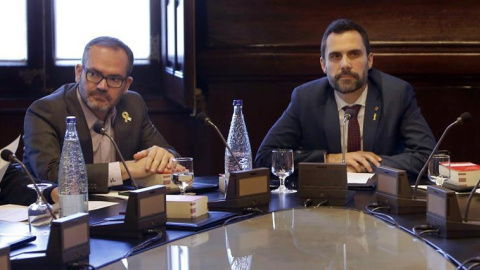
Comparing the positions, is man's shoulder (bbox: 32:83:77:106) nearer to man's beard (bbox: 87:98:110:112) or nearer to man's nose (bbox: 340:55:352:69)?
man's beard (bbox: 87:98:110:112)

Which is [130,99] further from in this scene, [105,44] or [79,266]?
[79,266]

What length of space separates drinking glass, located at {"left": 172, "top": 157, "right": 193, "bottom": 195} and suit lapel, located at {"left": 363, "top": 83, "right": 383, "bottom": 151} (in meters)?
1.28

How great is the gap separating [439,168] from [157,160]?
3.68ft

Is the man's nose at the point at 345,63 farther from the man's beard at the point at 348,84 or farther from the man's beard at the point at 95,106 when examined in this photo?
the man's beard at the point at 95,106

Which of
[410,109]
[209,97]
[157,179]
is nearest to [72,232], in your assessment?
[157,179]

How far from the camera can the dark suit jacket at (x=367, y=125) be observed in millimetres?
4031

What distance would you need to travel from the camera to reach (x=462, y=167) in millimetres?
3227

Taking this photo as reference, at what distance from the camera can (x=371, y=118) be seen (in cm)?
405

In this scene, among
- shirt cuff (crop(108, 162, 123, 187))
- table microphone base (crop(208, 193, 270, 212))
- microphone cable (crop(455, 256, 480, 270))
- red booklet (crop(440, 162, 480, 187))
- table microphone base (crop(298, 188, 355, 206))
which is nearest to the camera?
microphone cable (crop(455, 256, 480, 270))

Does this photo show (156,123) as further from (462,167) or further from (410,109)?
(462,167)

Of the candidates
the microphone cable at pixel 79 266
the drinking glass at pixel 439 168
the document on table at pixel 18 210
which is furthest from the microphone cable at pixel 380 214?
the microphone cable at pixel 79 266

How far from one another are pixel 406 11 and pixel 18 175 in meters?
2.74

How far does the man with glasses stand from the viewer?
3.46 metres

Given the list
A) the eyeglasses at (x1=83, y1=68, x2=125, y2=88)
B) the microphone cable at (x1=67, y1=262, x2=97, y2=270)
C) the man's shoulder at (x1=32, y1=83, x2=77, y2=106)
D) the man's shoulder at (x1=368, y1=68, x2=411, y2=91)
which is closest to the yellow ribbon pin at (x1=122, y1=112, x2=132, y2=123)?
the eyeglasses at (x1=83, y1=68, x2=125, y2=88)
